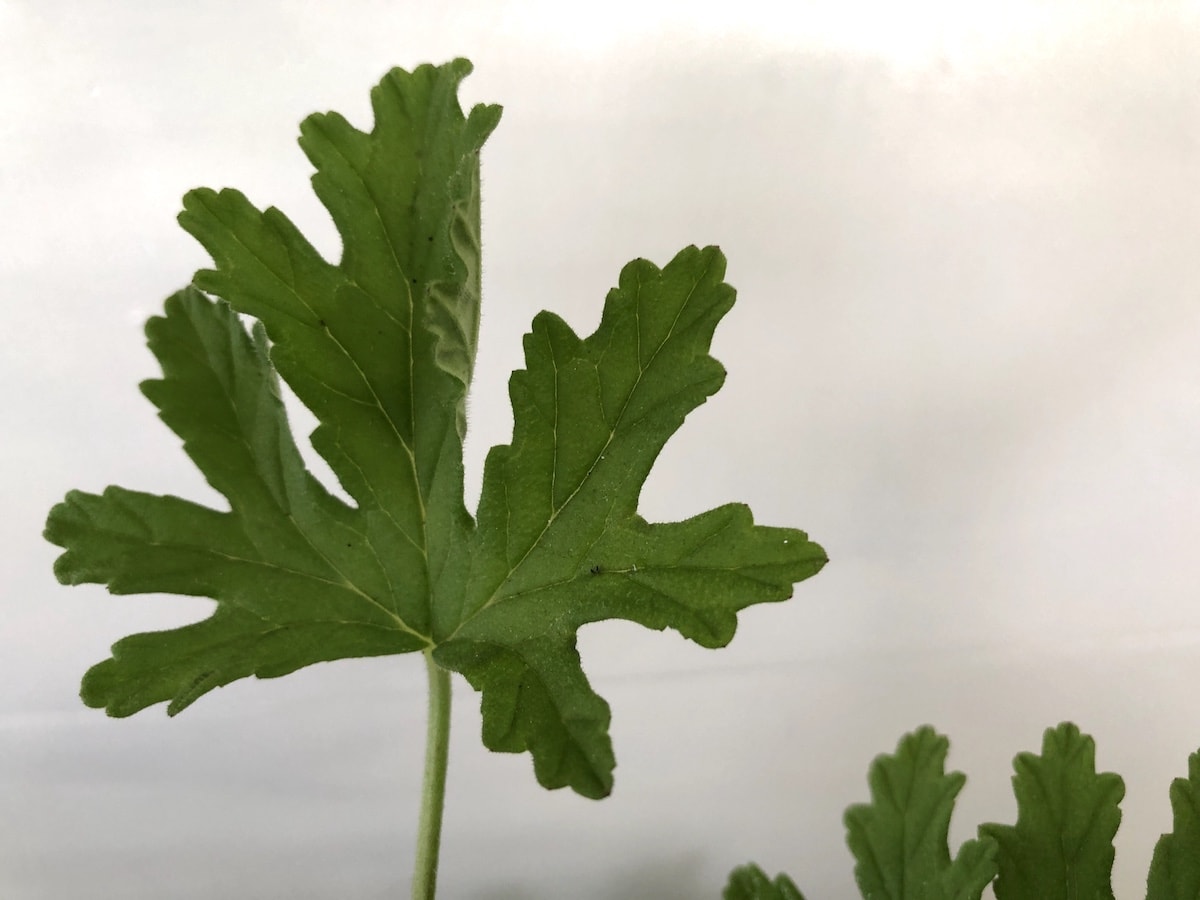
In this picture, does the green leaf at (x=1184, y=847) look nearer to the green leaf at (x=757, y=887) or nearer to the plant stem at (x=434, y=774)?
the green leaf at (x=757, y=887)

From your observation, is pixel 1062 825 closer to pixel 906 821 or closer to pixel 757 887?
pixel 906 821

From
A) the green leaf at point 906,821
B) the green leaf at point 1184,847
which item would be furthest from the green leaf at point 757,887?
the green leaf at point 1184,847

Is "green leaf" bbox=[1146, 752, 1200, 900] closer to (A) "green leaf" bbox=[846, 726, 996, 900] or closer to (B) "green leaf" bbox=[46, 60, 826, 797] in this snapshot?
(A) "green leaf" bbox=[846, 726, 996, 900]

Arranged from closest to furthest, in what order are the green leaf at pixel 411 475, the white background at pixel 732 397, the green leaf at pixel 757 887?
1. the green leaf at pixel 411 475
2. the green leaf at pixel 757 887
3. the white background at pixel 732 397

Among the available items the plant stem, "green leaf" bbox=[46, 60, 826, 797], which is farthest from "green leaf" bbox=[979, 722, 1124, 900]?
the plant stem

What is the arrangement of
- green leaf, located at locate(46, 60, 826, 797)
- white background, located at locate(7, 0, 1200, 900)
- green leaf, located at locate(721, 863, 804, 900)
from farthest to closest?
white background, located at locate(7, 0, 1200, 900) < green leaf, located at locate(721, 863, 804, 900) < green leaf, located at locate(46, 60, 826, 797)

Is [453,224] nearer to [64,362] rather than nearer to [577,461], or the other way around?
[577,461]
